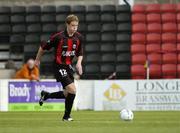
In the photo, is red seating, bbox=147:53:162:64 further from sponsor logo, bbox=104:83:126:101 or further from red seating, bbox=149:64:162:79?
sponsor logo, bbox=104:83:126:101

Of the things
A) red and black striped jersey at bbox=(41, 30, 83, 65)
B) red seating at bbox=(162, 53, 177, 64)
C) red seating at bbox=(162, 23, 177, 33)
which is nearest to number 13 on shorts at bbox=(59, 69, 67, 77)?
red and black striped jersey at bbox=(41, 30, 83, 65)

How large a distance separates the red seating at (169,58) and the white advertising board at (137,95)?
468cm

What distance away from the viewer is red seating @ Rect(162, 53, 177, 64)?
24.9 meters

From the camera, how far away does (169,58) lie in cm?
2497

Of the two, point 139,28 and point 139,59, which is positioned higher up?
point 139,28

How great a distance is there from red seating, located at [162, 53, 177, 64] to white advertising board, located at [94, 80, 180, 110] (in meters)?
4.68

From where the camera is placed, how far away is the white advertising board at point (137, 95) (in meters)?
20.2

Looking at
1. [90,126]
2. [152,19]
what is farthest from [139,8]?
[90,126]

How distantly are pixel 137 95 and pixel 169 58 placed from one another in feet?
16.4

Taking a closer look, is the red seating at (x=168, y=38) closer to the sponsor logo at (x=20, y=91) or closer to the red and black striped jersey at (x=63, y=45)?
the sponsor logo at (x=20, y=91)

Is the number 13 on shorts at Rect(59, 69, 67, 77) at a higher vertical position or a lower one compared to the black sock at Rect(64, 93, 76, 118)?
higher

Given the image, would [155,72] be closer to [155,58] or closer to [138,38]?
[155,58]

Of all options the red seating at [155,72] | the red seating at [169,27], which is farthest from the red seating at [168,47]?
the red seating at [155,72]

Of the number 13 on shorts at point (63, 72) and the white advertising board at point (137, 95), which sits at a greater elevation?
the number 13 on shorts at point (63, 72)
